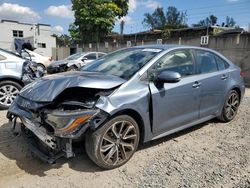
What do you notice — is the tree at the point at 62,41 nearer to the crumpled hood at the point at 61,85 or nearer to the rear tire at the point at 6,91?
the rear tire at the point at 6,91

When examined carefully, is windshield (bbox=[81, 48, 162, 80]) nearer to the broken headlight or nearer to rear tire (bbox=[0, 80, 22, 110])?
the broken headlight

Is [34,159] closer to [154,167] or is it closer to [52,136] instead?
[52,136]

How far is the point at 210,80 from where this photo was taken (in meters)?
4.30

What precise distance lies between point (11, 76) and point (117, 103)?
3.78 m

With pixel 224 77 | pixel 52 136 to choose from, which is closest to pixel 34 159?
pixel 52 136

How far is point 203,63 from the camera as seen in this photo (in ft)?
14.3

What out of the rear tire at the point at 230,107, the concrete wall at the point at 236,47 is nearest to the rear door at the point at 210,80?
the rear tire at the point at 230,107

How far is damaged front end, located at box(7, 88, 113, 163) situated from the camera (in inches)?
112

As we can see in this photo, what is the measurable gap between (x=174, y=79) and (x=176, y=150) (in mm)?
1106

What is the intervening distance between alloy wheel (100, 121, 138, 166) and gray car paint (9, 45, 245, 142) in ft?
0.66

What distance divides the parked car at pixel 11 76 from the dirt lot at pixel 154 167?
183cm

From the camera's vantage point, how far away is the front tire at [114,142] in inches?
119

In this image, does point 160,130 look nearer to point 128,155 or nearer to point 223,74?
point 128,155

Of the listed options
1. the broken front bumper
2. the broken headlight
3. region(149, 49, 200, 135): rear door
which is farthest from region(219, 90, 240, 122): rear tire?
the broken headlight
